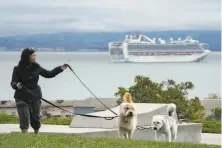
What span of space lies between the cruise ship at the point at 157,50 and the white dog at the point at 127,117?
3868 inches

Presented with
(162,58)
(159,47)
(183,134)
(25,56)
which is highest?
(159,47)

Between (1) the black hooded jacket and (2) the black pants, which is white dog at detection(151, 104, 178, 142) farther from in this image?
(1) the black hooded jacket

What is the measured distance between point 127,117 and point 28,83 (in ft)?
6.21

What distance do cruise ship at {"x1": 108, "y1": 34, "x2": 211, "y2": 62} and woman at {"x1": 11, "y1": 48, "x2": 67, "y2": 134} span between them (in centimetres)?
9958

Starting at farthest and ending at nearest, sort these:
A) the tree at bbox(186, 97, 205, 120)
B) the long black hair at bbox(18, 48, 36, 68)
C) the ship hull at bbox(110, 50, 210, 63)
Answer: the ship hull at bbox(110, 50, 210, 63) < the tree at bbox(186, 97, 205, 120) < the long black hair at bbox(18, 48, 36, 68)

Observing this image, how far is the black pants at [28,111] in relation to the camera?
991 cm

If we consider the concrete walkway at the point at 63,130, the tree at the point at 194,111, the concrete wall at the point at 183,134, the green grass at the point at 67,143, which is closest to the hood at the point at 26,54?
the green grass at the point at 67,143

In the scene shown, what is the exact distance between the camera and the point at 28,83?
32.1 ft

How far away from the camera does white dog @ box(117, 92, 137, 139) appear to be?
1090 cm

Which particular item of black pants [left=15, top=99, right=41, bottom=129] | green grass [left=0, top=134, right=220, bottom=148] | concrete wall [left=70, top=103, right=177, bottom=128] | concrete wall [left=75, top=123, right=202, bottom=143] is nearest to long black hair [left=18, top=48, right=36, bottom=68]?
black pants [left=15, top=99, right=41, bottom=129]

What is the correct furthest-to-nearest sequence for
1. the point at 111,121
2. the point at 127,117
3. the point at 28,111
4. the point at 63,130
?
the point at 111,121 < the point at 63,130 < the point at 127,117 < the point at 28,111

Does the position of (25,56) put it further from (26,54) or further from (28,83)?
(28,83)

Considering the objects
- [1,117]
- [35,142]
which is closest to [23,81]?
[35,142]

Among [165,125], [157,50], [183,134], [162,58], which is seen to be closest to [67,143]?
[165,125]
